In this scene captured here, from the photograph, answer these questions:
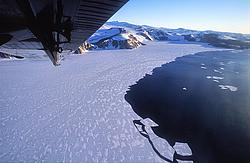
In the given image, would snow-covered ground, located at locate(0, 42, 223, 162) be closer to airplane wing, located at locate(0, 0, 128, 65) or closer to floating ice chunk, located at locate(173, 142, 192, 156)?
floating ice chunk, located at locate(173, 142, 192, 156)

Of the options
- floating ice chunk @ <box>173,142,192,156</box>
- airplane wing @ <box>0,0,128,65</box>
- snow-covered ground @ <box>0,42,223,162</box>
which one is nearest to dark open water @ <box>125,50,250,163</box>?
floating ice chunk @ <box>173,142,192,156</box>

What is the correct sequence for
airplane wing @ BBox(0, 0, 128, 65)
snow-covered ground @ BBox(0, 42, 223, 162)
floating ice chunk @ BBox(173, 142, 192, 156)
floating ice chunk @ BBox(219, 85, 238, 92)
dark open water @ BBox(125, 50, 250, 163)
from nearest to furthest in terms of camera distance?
airplane wing @ BBox(0, 0, 128, 65) → snow-covered ground @ BBox(0, 42, 223, 162) → floating ice chunk @ BBox(173, 142, 192, 156) → dark open water @ BBox(125, 50, 250, 163) → floating ice chunk @ BBox(219, 85, 238, 92)

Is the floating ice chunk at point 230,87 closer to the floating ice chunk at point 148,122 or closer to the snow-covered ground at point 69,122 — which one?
the snow-covered ground at point 69,122

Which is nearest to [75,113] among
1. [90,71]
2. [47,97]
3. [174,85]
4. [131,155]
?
[47,97]

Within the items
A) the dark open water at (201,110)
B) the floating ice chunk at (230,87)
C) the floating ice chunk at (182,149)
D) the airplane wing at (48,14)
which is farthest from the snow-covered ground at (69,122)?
the floating ice chunk at (230,87)

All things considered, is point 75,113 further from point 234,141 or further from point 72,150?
point 234,141

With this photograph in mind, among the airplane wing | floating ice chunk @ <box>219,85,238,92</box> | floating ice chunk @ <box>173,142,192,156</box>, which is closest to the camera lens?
the airplane wing
